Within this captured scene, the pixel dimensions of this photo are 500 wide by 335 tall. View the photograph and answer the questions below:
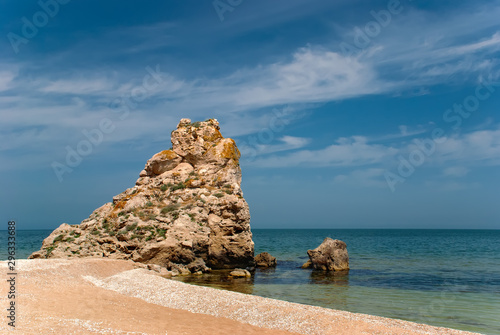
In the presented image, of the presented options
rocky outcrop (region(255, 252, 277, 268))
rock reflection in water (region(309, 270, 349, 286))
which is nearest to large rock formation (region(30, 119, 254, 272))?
rocky outcrop (region(255, 252, 277, 268))

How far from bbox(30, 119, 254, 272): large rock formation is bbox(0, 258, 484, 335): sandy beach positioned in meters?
8.06

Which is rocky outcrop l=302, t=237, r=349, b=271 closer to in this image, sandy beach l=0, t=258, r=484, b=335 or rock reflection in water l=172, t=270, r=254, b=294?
rock reflection in water l=172, t=270, r=254, b=294

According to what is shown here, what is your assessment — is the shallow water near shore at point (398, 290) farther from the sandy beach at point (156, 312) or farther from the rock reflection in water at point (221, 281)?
the sandy beach at point (156, 312)

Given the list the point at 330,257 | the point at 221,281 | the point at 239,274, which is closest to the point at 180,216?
the point at 239,274

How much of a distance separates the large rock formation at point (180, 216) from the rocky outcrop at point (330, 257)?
5.27m

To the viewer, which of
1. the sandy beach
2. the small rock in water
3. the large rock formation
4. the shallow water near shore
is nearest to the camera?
the sandy beach

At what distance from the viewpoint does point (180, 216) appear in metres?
27.9

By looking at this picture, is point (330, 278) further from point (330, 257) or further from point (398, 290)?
point (398, 290)

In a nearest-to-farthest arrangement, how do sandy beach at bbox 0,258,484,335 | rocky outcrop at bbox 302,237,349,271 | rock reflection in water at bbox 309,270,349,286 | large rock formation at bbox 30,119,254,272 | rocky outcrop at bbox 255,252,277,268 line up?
sandy beach at bbox 0,258,484,335
rock reflection in water at bbox 309,270,349,286
large rock formation at bbox 30,119,254,272
rocky outcrop at bbox 302,237,349,271
rocky outcrop at bbox 255,252,277,268

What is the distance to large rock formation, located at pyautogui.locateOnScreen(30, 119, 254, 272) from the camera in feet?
84.3

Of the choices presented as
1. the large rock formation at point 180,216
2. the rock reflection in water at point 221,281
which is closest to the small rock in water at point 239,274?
the rock reflection in water at point 221,281

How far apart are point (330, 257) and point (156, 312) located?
733 inches

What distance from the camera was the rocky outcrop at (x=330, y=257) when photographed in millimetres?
28672

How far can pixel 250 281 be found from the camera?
23.1m
